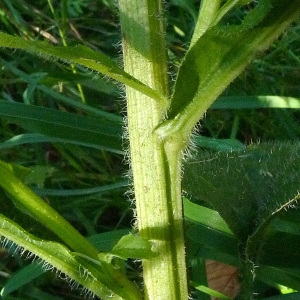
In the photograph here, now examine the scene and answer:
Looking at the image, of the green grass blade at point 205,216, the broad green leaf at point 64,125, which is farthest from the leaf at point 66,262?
the broad green leaf at point 64,125

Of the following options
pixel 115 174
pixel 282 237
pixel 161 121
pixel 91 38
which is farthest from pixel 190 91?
pixel 91 38

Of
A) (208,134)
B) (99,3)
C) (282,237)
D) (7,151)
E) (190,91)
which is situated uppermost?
(99,3)

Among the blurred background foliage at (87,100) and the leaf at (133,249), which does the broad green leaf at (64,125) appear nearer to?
the blurred background foliage at (87,100)

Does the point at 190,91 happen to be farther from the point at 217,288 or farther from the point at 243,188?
the point at 217,288

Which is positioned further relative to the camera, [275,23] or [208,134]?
[208,134]

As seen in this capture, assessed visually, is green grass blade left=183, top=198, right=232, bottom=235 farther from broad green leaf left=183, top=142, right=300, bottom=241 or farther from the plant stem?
the plant stem

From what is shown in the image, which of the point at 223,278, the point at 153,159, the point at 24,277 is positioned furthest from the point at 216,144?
the point at 153,159

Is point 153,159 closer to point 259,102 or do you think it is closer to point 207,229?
point 207,229

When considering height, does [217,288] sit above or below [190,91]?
above

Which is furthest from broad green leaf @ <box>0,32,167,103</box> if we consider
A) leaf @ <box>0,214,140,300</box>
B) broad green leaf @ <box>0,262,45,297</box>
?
broad green leaf @ <box>0,262,45,297</box>
